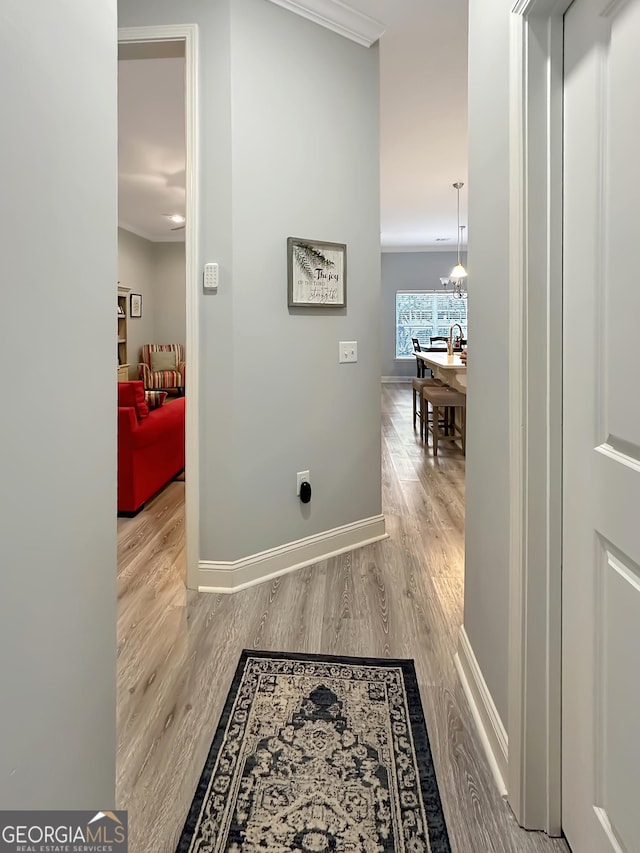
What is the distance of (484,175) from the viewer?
1599 mm

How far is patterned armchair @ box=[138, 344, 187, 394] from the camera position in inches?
360

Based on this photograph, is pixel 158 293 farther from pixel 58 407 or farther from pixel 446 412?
pixel 58 407

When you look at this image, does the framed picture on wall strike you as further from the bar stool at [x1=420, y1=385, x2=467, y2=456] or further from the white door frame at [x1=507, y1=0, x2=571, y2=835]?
the white door frame at [x1=507, y1=0, x2=571, y2=835]

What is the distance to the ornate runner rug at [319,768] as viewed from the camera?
1250 mm

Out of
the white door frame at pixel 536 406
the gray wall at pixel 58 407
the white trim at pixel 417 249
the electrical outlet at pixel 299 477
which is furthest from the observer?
the white trim at pixel 417 249

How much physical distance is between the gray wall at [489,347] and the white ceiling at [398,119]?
1746 mm

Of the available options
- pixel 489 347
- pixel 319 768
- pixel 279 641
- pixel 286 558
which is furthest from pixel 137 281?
pixel 319 768

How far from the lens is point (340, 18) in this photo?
279 centimetres

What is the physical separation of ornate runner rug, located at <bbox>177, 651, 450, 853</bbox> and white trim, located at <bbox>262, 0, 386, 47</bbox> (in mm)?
3015

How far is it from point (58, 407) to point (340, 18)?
114 inches

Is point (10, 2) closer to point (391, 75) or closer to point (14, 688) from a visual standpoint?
point (14, 688)

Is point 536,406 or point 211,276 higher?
point 211,276

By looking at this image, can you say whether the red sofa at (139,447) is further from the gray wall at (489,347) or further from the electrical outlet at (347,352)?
the gray wall at (489,347)

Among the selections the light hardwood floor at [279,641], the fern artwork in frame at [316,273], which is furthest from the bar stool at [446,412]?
the fern artwork in frame at [316,273]
